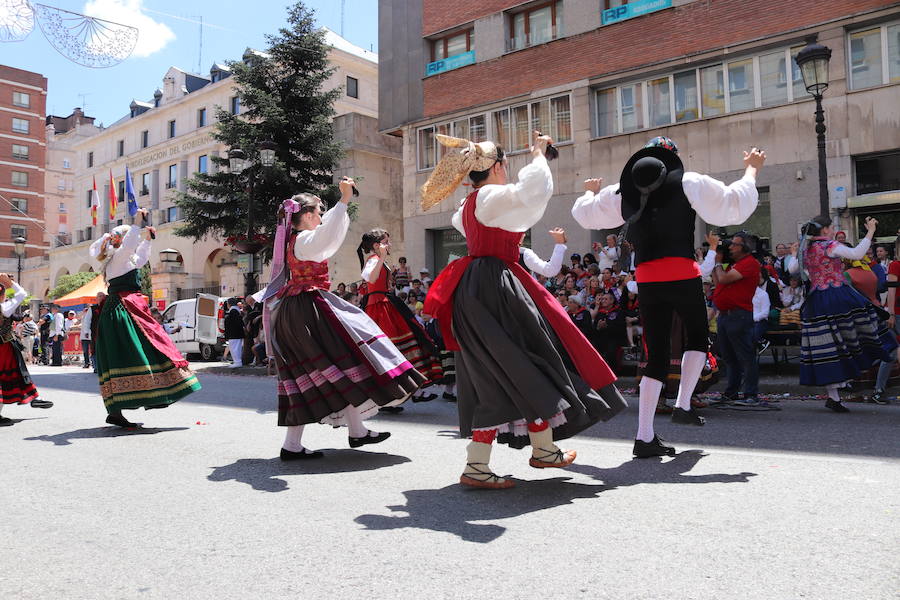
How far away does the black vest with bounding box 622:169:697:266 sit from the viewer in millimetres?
4816

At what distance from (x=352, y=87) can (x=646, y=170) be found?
3670 centimetres

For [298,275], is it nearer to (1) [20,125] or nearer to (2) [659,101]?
(2) [659,101]

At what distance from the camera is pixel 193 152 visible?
43.2m

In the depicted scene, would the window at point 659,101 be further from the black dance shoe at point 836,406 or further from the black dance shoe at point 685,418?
the black dance shoe at point 685,418

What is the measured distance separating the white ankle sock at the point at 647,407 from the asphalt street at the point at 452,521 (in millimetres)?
185

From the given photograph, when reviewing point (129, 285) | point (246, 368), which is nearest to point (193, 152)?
point (246, 368)

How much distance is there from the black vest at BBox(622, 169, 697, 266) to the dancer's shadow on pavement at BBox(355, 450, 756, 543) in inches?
54.4

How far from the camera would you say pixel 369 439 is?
541 cm

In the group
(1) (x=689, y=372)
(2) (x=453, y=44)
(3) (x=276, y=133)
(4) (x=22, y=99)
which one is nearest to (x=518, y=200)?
(1) (x=689, y=372)

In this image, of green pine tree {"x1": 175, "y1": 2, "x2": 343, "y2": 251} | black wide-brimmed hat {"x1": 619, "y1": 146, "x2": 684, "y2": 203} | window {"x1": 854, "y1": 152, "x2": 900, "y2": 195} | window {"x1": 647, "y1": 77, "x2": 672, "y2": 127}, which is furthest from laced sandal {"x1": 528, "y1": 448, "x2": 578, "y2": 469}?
green pine tree {"x1": 175, "y1": 2, "x2": 343, "y2": 251}

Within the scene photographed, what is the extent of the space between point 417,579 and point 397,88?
23.2 meters

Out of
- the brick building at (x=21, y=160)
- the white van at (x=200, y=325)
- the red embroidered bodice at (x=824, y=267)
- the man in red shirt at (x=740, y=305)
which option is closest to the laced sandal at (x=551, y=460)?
the man in red shirt at (x=740, y=305)

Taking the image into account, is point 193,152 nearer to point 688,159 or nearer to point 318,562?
point 688,159

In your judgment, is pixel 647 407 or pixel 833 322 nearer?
pixel 647 407
